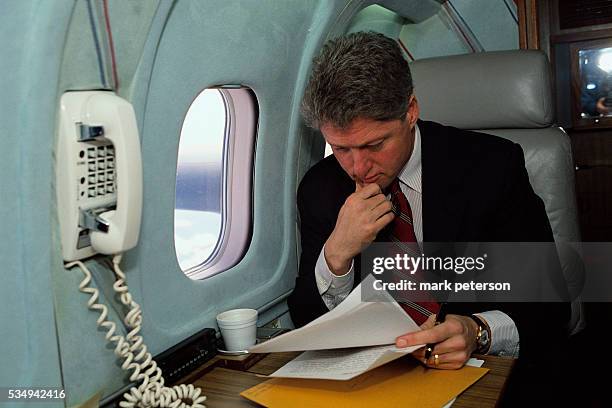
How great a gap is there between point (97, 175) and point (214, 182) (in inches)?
26.3

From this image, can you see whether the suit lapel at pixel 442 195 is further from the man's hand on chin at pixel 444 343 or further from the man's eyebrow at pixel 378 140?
the man's hand on chin at pixel 444 343

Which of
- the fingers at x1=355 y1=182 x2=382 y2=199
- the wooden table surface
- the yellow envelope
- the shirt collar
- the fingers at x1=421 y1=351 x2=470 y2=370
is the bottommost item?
the wooden table surface

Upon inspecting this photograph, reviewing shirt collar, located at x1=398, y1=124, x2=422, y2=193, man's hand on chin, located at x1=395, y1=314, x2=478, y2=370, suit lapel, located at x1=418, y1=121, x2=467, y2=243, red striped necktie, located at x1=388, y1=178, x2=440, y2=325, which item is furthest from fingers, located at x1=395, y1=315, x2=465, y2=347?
shirt collar, located at x1=398, y1=124, x2=422, y2=193

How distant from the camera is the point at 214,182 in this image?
5.60 feet

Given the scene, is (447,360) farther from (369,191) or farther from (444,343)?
(369,191)

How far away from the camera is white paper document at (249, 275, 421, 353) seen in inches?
43.8

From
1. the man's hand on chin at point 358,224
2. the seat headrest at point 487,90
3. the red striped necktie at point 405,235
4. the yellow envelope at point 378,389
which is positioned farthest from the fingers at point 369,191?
the seat headrest at point 487,90

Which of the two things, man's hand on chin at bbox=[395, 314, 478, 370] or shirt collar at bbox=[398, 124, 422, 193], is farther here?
shirt collar at bbox=[398, 124, 422, 193]

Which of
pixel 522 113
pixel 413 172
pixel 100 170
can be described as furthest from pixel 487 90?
pixel 100 170

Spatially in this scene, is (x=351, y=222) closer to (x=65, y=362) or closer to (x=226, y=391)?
(x=226, y=391)

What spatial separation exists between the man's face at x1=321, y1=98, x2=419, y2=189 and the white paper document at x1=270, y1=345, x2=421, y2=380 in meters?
0.50

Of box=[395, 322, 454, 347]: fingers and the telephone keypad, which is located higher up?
the telephone keypad

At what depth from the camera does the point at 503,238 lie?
1.65 m

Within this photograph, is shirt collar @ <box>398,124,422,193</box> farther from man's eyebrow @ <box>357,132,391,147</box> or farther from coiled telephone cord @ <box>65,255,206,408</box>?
coiled telephone cord @ <box>65,255,206,408</box>
